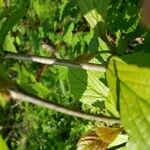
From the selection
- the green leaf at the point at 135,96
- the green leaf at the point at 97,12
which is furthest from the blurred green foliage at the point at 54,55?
the green leaf at the point at 135,96

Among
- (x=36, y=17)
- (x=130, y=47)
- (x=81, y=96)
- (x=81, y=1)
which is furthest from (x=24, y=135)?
(x=81, y=1)

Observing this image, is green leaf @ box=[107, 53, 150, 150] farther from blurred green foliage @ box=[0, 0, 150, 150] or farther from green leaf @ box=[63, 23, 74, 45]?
green leaf @ box=[63, 23, 74, 45]

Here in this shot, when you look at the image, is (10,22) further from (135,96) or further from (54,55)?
(54,55)

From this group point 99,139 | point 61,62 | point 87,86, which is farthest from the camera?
point 87,86

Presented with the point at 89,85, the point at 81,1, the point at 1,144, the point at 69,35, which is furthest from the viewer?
the point at 69,35

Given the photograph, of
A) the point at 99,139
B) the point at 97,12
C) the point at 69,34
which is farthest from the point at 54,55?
the point at 99,139

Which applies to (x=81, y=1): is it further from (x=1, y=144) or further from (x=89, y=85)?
(x=1, y=144)

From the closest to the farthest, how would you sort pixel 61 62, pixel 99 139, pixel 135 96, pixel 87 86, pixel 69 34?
pixel 135 96 < pixel 61 62 < pixel 99 139 < pixel 87 86 < pixel 69 34
